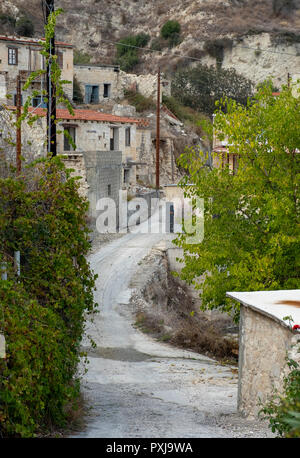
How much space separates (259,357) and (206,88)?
2274 inches

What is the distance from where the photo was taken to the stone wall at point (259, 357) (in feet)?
34.0

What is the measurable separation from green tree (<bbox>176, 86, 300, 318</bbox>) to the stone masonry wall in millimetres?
5956

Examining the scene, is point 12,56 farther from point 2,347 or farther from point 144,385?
point 2,347

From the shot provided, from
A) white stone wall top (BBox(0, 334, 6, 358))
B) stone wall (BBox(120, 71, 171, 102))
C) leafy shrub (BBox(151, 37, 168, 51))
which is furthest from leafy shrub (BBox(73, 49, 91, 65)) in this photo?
white stone wall top (BBox(0, 334, 6, 358))

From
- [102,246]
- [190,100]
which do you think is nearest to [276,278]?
[102,246]

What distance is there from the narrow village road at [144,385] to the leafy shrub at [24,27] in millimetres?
51367

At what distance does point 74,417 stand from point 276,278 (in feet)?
31.5

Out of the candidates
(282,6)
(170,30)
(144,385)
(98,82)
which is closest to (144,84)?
(98,82)

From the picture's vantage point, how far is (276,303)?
1111 cm

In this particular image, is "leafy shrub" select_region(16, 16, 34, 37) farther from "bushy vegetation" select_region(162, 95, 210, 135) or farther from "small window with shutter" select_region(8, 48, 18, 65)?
"small window with shutter" select_region(8, 48, 18, 65)

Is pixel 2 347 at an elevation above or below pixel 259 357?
above

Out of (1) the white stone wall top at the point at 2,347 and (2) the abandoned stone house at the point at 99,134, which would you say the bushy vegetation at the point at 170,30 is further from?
(1) the white stone wall top at the point at 2,347

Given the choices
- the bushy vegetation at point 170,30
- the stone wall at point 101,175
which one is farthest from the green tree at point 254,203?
the bushy vegetation at point 170,30

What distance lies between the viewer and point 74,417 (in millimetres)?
9688
